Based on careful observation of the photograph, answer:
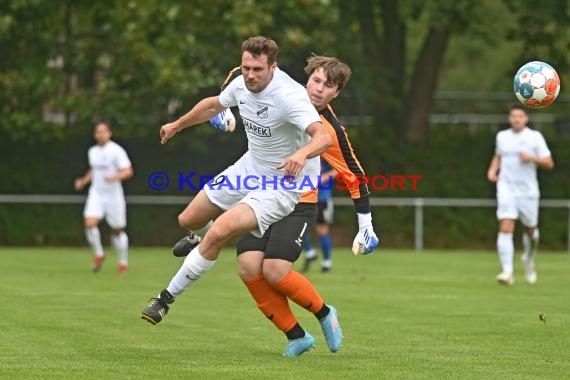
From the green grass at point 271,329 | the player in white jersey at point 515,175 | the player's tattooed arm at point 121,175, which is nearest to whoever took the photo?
the green grass at point 271,329

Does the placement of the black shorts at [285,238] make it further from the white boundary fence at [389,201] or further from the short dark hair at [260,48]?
the white boundary fence at [389,201]

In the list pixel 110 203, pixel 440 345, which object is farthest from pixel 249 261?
pixel 110 203

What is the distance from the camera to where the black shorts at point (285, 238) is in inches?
352

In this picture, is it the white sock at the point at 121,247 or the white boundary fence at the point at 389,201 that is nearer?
the white sock at the point at 121,247

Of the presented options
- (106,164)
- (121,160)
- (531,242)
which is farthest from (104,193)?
(531,242)

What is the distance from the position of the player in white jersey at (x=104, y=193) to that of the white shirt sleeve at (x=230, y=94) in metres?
9.81

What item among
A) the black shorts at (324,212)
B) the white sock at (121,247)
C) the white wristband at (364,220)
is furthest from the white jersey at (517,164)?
the white wristband at (364,220)

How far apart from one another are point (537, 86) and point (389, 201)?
55.6 feet

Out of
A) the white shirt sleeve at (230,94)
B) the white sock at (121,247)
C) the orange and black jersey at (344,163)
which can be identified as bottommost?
the white sock at (121,247)

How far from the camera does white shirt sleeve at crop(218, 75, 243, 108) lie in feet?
29.8

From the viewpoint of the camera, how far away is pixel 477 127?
35.2m

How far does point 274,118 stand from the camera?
879 centimetres

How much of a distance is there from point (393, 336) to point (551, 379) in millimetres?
2713

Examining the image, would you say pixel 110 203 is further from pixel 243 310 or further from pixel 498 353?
pixel 498 353
